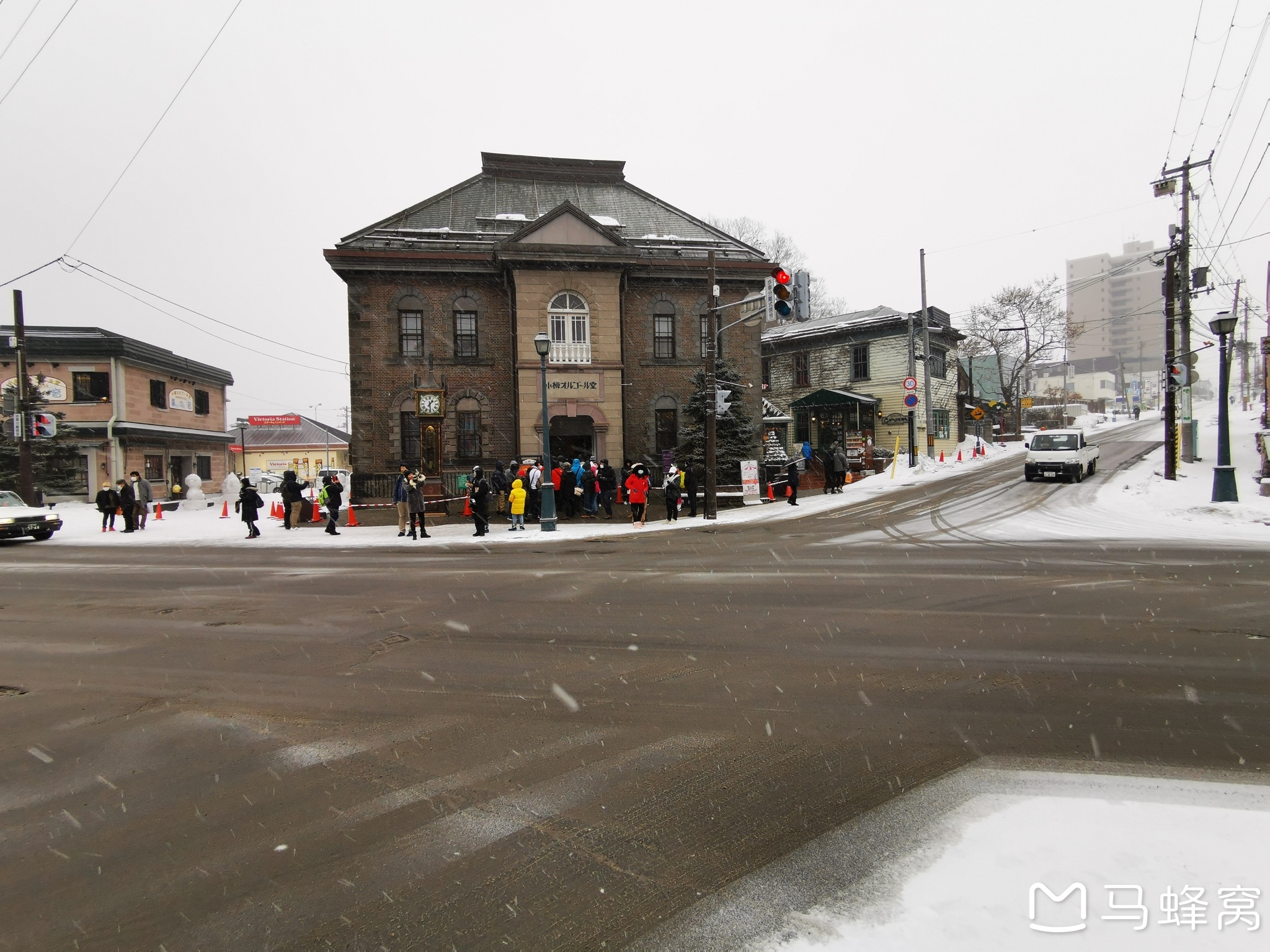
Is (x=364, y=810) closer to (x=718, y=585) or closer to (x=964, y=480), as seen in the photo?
(x=718, y=585)

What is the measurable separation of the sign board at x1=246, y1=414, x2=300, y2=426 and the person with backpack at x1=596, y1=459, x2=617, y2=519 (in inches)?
2624

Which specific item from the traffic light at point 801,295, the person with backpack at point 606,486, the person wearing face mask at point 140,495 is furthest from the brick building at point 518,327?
the traffic light at point 801,295

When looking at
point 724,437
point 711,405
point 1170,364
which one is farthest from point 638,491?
point 1170,364

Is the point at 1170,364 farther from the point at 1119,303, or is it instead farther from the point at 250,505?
the point at 1119,303

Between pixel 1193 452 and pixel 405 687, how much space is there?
31.8m

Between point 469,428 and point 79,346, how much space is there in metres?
23.2

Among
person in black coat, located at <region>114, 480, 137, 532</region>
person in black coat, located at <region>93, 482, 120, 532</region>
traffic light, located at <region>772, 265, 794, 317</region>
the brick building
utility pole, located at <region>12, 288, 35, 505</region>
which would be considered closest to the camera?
traffic light, located at <region>772, 265, 794, 317</region>

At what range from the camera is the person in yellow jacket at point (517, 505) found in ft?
59.9

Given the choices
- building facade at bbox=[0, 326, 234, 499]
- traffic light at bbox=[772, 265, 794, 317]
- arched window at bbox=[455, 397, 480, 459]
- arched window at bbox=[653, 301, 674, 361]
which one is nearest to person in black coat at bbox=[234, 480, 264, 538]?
arched window at bbox=[455, 397, 480, 459]

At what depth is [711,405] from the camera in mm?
20062

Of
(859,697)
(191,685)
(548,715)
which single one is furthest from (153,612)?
(859,697)

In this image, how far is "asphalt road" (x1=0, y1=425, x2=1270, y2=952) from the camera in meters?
2.91

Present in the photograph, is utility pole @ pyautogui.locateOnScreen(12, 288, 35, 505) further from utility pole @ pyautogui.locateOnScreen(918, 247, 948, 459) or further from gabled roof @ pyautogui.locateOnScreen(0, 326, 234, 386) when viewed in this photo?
utility pole @ pyautogui.locateOnScreen(918, 247, 948, 459)

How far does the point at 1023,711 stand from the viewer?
471 cm
